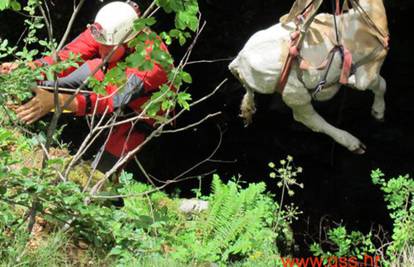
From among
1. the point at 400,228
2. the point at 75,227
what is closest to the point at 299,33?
the point at 75,227

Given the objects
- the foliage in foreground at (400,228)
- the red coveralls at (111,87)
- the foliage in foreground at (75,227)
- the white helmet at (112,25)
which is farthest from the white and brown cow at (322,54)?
the foliage in foreground at (400,228)

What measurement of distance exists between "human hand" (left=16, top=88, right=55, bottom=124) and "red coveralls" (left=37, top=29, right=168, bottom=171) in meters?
0.16

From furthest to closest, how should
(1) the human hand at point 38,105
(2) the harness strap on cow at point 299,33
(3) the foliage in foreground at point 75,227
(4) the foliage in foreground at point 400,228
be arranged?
(4) the foliage in foreground at point 400,228 < (1) the human hand at point 38,105 < (2) the harness strap on cow at point 299,33 < (3) the foliage in foreground at point 75,227

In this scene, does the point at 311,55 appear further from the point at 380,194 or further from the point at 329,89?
the point at 380,194

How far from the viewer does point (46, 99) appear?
12.0ft

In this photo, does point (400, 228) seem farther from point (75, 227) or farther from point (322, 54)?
point (75, 227)

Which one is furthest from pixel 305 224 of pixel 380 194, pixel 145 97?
pixel 145 97

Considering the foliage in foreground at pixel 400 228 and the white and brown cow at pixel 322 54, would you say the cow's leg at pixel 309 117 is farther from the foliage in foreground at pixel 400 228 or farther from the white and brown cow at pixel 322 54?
the foliage in foreground at pixel 400 228

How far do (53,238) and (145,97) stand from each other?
3.76 feet

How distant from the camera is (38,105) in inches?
143

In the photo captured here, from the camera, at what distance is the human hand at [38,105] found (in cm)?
364

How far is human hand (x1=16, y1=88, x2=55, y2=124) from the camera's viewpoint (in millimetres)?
3637

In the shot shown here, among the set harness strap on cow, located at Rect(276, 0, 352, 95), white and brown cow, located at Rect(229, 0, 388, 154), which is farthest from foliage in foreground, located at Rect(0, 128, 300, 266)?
harness strap on cow, located at Rect(276, 0, 352, 95)

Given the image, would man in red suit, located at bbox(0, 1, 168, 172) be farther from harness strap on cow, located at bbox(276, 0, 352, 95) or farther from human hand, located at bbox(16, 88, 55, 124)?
harness strap on cow, located at bbox(276, 0, 352, 95)
